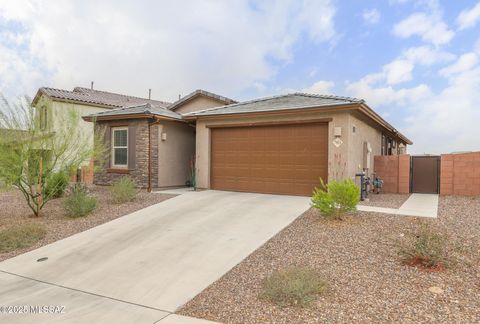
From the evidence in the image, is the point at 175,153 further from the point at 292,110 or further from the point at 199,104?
the point at 292,110

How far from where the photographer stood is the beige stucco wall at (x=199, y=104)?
17453 millimetres

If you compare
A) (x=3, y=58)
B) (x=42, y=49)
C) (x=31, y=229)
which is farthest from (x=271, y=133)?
(x=3, y=58)

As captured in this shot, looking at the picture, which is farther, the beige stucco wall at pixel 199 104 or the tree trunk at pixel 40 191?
the beige stucco wall at pixel 199 104

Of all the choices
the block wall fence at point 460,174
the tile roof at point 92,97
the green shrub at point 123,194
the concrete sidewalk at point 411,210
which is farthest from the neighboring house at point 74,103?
the block wall fence at point 460,174

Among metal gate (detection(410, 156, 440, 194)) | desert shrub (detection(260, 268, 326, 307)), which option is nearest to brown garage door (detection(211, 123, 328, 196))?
metal gate (detection(410, 156, 440, 194))

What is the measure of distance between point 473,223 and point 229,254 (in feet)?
18.3

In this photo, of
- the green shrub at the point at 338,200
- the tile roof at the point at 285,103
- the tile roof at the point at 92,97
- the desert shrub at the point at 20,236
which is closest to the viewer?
the desert shrub at the point at 20,236

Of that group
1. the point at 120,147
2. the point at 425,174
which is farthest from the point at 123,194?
the point at 425,174

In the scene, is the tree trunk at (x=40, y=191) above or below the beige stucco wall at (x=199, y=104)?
below

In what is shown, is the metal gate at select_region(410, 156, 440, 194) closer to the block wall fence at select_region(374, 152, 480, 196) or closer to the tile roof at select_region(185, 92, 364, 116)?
the block wall fence at select_region(374, 152, 480, 196)

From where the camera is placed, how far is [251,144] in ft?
39.0

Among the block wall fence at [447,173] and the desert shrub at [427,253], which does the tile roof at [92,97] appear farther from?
the desert shrub at [427,253]

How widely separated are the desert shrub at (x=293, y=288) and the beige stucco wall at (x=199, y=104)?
547 inches

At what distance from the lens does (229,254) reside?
225 inches
